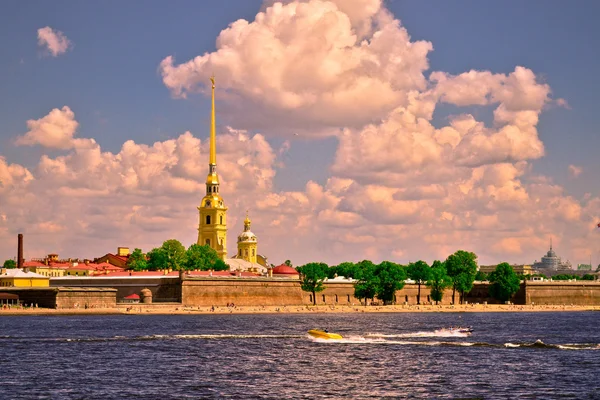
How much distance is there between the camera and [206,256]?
19525 cm

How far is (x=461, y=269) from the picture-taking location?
18838 centimetres

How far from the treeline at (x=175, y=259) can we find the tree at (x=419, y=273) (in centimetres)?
Answer: 3436

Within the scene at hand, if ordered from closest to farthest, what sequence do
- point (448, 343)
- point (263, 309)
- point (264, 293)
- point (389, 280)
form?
point (448, 343) → point (263, 309) → point (264, 293) → point (389, 280)

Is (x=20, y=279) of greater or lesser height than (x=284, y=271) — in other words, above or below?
below

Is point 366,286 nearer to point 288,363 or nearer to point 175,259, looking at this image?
point 175,259

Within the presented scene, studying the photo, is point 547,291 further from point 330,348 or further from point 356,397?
point 356,397

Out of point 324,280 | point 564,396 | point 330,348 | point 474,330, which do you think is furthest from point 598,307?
point 564,396

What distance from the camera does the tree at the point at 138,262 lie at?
18375cm

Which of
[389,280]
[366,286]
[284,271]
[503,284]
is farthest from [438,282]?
[284,271]

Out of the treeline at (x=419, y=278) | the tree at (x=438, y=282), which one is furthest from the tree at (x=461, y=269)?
the tree at (x=438, y=282)

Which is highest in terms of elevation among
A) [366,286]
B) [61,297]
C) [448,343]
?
[366,286]

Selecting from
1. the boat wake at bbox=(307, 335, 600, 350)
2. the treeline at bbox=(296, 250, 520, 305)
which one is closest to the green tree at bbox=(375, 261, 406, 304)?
the treeline at bbox=(296, 250, 520, 305)

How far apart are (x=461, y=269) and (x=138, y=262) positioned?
5521 cm

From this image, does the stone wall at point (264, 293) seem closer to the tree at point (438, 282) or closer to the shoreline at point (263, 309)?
the shoreline at point (263, 309)
